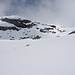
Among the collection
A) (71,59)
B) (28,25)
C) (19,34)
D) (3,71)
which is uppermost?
(28,25)

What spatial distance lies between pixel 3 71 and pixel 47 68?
239 cm

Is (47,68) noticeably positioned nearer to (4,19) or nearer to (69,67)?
(69,67)

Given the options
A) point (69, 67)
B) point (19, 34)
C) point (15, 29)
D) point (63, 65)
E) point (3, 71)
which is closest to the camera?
point (69, 67)

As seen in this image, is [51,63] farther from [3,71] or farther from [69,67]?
[3,71]

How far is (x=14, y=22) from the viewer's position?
5979 inches

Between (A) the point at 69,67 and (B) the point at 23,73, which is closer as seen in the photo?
(A) the point at 69,67

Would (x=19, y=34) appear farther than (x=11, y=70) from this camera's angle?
Yes

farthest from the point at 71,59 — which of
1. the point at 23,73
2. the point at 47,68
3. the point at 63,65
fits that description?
the point at 23,73

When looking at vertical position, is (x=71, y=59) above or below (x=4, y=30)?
below

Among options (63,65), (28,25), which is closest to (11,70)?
(63,65)

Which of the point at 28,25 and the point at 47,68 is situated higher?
the point at 28,25

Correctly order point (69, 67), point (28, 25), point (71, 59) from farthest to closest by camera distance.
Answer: point (28, 25), point (71, 59), point (69, 67)

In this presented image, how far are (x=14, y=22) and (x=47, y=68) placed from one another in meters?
147

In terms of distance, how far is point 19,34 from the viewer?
12525 cm
